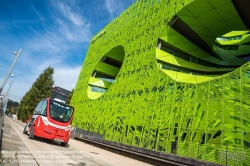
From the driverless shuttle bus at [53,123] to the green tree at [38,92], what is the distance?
24367 millimetres

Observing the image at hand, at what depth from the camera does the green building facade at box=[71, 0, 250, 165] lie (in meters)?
11.8

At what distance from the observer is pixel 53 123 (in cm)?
1171

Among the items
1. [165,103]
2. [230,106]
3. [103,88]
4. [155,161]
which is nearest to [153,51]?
[165,103]

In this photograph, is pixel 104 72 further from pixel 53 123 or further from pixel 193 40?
pixel 53 123

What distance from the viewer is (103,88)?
35281mm

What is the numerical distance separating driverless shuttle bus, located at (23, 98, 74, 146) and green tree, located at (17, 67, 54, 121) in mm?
24367

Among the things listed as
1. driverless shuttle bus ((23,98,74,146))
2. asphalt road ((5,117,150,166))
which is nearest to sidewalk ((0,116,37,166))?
asphalt road ((5,117,150,166))

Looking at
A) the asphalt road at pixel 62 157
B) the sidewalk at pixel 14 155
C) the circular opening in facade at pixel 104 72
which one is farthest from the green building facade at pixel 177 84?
the sidewalk at pixel 14 155

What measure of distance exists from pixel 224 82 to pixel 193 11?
380 inches

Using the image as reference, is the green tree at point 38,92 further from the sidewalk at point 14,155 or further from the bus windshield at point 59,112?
the sidewalk at point 14,155

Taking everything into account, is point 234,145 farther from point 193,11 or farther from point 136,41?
point 136,41

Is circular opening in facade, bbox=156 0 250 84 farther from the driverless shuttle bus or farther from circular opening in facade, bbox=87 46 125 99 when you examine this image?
circular opening in facade, bbox=87 46 125 99

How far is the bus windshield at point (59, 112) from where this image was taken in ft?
39.8

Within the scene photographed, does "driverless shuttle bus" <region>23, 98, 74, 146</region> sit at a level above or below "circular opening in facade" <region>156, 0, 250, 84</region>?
below
